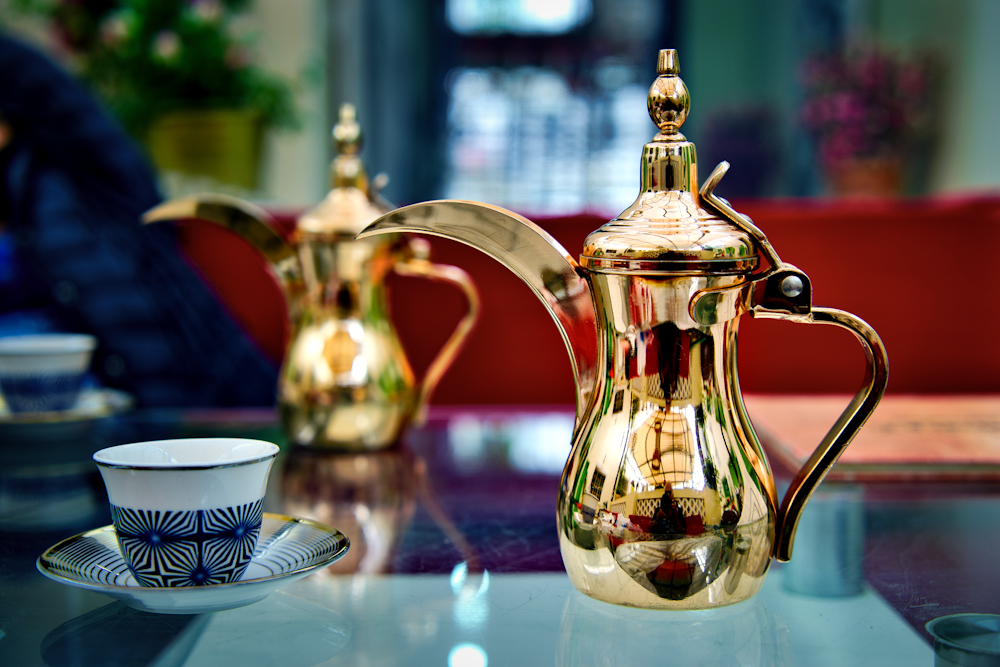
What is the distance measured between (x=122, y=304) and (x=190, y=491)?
83 centimetres

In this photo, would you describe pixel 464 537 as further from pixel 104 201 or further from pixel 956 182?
pixel 956 182

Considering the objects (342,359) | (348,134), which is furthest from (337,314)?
(348,134)

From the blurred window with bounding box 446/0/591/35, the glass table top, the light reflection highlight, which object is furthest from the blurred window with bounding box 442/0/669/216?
the light reflection highlight

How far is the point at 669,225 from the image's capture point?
345 millimetres

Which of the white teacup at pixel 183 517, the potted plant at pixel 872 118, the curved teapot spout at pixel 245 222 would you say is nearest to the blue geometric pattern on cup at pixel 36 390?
the curved teapot spout at pixel 245 222

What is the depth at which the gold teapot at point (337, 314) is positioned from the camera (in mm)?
615

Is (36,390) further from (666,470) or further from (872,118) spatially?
(872,118)

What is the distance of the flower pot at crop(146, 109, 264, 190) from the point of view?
7.38 ft

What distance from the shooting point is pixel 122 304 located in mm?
1085

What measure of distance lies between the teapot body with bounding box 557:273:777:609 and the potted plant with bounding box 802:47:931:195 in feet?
7.85

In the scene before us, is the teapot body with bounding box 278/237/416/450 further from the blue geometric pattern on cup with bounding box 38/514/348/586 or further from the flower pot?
the flower pot

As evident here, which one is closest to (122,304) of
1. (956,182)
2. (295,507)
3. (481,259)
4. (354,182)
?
(481,259)

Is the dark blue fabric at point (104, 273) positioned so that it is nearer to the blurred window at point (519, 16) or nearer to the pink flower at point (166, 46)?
the pink flower at point (166, 46)

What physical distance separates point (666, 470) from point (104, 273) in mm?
934
